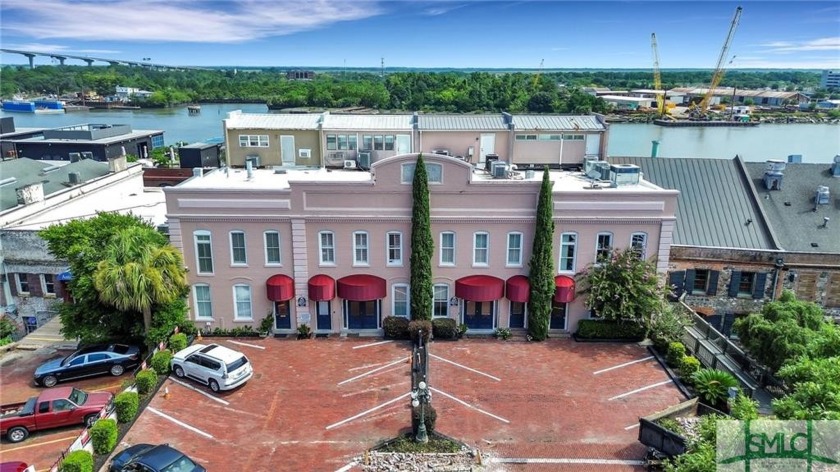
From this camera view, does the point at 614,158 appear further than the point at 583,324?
Yes

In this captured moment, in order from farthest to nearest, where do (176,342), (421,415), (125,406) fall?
(176,342)
(125,406)
(421,415)

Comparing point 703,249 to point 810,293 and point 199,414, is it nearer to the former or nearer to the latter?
point 810,293

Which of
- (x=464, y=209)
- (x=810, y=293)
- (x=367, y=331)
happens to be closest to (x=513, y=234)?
(x=464, y=209)

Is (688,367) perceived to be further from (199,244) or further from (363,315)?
(199,244)

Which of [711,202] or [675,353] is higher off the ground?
[711,202]

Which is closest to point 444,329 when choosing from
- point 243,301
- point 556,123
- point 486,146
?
point 243,301

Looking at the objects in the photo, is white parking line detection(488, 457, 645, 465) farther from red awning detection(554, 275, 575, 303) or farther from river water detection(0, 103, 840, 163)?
river water detection(0, 103, 840, 163)

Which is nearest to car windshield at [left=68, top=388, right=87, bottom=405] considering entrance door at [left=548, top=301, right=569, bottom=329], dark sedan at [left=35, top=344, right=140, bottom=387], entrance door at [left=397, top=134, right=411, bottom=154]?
dark sedan at [left=35, top=344, right=140, bottom=387]
